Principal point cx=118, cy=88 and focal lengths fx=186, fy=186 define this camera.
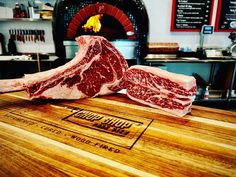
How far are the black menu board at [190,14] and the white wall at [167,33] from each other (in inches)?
5.2

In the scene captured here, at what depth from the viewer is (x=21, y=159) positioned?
889mm

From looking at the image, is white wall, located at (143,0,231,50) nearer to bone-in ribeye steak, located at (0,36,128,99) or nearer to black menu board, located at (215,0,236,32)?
black menu board, located at (215,0,236,32)

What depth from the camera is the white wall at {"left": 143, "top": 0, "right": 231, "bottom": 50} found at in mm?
4465

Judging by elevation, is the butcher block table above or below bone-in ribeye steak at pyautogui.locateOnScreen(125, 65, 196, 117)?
below

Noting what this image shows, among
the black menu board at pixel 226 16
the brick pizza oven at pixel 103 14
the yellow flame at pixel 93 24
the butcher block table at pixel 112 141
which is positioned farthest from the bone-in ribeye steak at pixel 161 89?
the black menu board at pixel 226 16

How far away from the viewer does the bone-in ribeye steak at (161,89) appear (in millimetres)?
1383

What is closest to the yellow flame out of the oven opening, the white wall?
the oven opening

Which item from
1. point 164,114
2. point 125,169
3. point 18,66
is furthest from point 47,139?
point 18,66

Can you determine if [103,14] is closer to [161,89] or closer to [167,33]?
[167,33]

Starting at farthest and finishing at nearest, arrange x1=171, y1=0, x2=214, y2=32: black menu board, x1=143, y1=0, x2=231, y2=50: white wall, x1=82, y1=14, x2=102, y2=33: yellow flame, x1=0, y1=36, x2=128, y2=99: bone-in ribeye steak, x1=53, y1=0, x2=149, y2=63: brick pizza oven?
x1=143, y1=0, x2=231, y2=50: white wall, x1=171, y1=0, x2=214, y2=32: black menu board, x1=82, y1=14, x2=102, y2=33: yellow flame, x1=53, y1=0, x2=149, y2=63: brick pizza oven, x1=0, y1=36, x2=128, y2=99: bone-in ribeye steak

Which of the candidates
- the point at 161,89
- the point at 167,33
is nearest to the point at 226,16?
the point at 167,33

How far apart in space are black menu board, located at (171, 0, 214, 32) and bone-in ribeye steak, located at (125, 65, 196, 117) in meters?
3.36

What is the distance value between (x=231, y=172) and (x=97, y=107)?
98 centimetres

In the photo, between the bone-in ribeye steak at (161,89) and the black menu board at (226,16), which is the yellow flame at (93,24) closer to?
the bone-in ribeye steak at (161,89)
